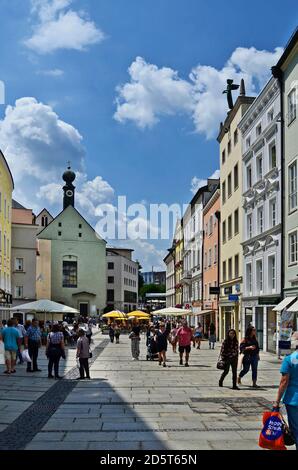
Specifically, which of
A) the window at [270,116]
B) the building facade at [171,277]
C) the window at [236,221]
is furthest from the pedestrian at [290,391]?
the building facade at [171,277]

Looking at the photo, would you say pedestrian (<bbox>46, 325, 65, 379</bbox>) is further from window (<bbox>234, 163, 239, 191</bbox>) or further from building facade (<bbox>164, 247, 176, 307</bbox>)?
building facade (<bbox>164, 247, 176, 307</bbox>)

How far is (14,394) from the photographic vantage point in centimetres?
1458

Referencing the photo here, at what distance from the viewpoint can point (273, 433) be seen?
7.21 m

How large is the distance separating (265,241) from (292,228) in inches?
170

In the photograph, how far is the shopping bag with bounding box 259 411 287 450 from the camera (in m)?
7.19

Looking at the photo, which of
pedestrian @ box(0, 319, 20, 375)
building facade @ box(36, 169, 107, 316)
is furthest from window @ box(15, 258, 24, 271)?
pedestrian @ box(0, 319, 20, 375)

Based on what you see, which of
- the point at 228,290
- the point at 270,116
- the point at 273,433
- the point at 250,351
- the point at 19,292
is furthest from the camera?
the point at 19,292

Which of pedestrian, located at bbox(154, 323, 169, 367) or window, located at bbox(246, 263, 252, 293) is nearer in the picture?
pedestrian, located at bbox(154, 323, 169, 367)

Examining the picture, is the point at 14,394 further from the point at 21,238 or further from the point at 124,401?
the point at 21,238

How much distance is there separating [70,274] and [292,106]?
65.0 meters

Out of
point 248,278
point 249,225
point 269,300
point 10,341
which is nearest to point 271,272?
point 269,300

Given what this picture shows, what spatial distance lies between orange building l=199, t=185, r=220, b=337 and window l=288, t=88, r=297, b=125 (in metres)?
17.9

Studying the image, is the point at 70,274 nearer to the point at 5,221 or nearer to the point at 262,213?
the point at 5,221
